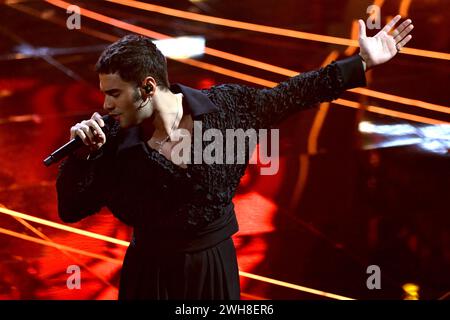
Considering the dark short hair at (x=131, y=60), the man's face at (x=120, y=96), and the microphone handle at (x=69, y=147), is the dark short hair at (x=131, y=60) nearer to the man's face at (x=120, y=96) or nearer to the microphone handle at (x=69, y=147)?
the man's face at (x=120, y=96)

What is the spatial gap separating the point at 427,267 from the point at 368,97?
2.28 metres

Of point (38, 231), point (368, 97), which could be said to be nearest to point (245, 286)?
point (38, 231)

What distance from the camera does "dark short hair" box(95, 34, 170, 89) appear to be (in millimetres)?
2484

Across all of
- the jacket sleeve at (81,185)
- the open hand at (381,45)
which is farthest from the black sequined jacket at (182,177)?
the open hand at (381,45)

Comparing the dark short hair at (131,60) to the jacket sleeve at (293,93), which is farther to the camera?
the jacket sleeve at (293,93)

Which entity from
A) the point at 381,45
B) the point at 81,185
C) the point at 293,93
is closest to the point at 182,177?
the point at 81,185

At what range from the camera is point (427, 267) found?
4188 millimetres

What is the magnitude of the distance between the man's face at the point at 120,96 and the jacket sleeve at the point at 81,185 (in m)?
0.16

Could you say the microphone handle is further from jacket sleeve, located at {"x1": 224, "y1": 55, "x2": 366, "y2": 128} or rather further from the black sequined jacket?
jacket sleeve, located at {"x1": 224, "y1": 55, "x2": 366, "y2": 128}

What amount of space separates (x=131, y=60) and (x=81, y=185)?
0.42 meters

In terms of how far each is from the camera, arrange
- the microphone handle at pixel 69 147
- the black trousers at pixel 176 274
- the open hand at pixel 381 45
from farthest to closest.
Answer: the open hand at pixel 381 45, the black trousers at pixel 176 274, the microphone handle at pixel 69 147

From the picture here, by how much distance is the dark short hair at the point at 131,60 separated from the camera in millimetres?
2484
